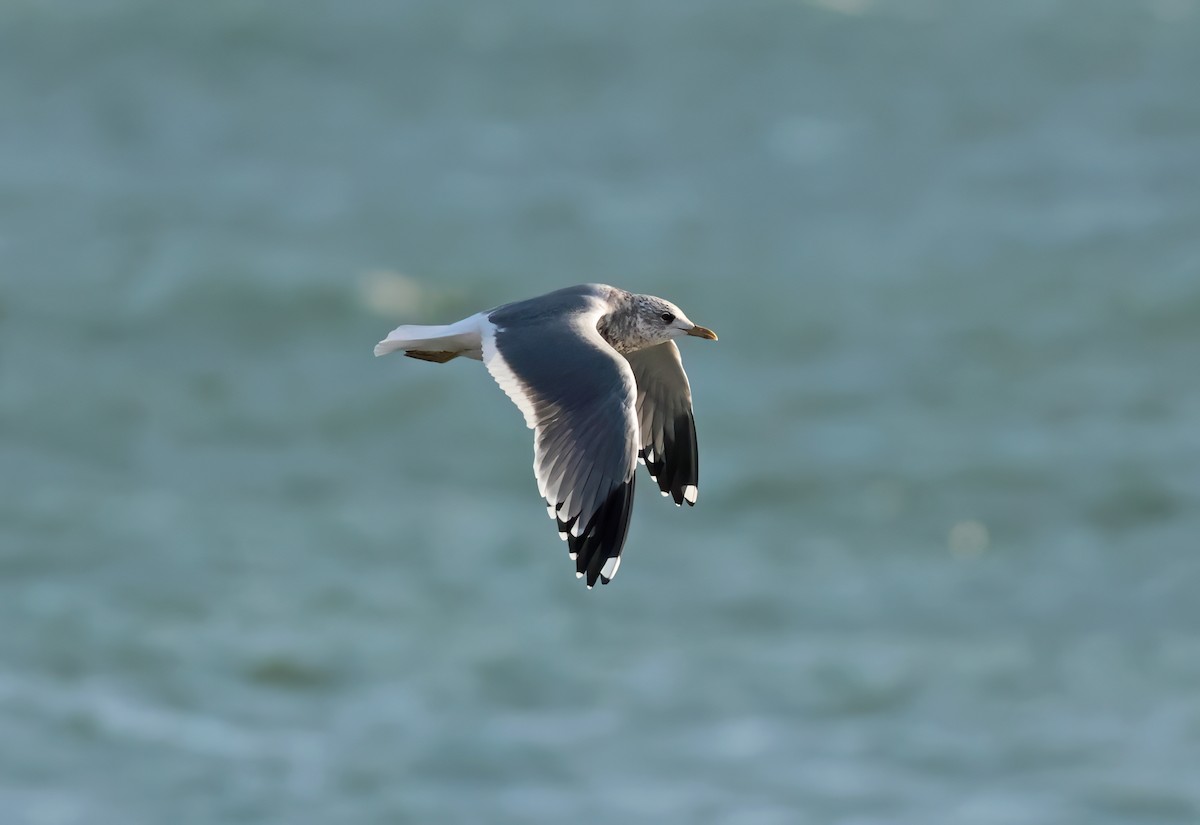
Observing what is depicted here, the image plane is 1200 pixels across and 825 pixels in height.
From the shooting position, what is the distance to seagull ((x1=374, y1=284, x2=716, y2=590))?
5.92m

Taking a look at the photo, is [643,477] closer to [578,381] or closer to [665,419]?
[665,419]

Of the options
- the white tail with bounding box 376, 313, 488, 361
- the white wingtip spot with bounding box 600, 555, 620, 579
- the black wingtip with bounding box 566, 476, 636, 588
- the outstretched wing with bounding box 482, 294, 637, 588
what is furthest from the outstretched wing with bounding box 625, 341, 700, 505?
the white wingtip spot with bounding box 600, 555, 620, 579

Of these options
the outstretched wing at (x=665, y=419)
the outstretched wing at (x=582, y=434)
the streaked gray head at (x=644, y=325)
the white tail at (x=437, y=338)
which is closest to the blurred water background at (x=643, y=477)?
the outstretched wing at (x=665, y=419)

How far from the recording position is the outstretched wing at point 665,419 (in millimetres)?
7109

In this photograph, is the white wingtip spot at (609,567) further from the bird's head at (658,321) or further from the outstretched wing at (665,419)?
the outstretched wing at (665,419)

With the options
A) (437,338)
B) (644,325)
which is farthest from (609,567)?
(644,325)

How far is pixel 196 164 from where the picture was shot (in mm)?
19953

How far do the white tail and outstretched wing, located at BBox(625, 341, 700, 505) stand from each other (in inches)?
29.3

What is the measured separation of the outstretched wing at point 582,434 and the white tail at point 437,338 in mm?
259

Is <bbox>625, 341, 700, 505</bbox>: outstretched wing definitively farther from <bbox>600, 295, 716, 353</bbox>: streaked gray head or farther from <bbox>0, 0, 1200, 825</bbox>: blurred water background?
<bbox>0, 0, 1200, 825</bbox>: blurred water background

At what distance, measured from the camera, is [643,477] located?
14.1m

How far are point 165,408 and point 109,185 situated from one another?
2.87 metres

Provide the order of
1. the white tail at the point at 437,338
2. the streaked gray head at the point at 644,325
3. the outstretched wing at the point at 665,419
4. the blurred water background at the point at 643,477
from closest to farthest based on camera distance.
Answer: the white tail at the point at 437,338
the streaked gray head at the point at 644,325
the outstretched wing at the point at 665,419
the blurred water background at the point at 643,477

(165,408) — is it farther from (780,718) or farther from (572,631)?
(780,718)
